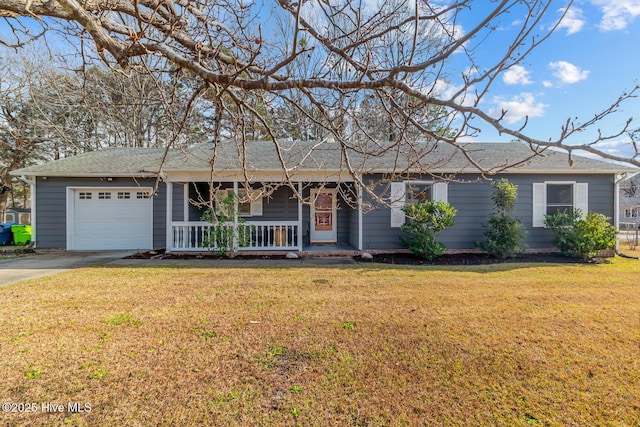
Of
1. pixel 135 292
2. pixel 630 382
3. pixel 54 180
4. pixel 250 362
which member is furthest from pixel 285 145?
pixel 630 382

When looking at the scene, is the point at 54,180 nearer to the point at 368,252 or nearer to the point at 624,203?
the point at 368,252

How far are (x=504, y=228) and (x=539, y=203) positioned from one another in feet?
6.70

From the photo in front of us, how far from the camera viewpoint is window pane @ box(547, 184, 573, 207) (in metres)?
9.86

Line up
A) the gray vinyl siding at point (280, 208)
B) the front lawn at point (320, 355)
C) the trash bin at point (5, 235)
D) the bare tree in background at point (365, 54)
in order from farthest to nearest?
the trash bin at point (5, 235)
the gray vinyl siding at point (280, 208)
the front lawn at point (320, 355)
the bare tree in background at point (365, 54)

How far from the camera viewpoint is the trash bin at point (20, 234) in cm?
1241

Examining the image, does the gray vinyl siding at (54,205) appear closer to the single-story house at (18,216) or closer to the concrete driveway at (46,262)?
the concrete driveway at (46,262)

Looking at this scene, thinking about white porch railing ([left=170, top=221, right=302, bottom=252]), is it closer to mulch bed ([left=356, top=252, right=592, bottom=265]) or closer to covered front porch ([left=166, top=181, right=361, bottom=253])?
covered front porch ([left=166, top=181, right=361, bottom=253])

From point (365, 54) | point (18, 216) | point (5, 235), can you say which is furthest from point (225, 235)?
point (18, 216)

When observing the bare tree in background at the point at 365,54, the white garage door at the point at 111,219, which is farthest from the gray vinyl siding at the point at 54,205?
the bare tree in background at the point at 365,54

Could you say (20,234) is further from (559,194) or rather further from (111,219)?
(559,194)

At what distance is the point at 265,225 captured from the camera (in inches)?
380

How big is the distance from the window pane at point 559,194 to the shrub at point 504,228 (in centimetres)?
184

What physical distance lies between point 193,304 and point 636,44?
664cm

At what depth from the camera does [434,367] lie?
9.61 ft
